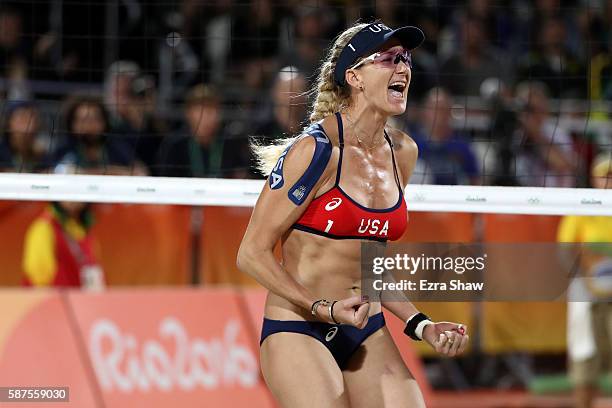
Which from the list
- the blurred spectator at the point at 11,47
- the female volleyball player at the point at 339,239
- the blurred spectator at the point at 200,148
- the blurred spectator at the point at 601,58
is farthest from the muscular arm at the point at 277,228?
the blurred spectator at the point at 601,58

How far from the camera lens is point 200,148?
345 inches

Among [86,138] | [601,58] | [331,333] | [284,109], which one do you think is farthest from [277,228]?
[601,58]

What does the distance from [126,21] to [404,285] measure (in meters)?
7.39

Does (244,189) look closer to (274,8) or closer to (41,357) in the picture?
(41,357)

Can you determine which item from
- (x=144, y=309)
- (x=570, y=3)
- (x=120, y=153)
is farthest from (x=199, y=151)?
(x=570, y=3)

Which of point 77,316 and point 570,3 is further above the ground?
point 570,3

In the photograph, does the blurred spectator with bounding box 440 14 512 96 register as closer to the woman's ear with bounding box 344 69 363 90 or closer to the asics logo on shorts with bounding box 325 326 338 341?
the woman's ear with bounding box 344 69 363 90

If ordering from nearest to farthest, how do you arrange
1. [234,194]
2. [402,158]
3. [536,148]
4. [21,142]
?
[402,158] → [234,194] → [21,142] → [536,148]

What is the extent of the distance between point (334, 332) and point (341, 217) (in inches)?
17.8

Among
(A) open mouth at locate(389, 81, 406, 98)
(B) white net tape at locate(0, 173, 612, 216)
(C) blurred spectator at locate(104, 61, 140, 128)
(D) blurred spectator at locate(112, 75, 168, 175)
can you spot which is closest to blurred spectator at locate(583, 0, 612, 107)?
(D) blurred spectator at locate(112, 75, 168, 175)

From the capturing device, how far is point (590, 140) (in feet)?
35.9

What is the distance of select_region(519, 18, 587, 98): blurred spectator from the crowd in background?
22 mm

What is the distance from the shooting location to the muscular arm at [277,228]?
14.3 feet

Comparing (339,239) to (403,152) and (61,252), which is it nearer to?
(403,152)
